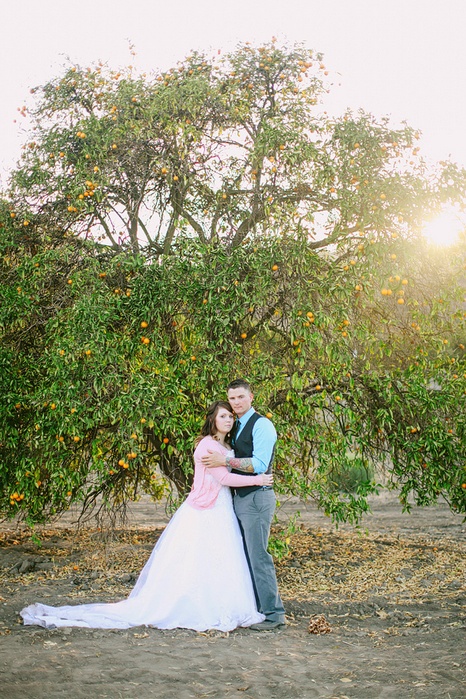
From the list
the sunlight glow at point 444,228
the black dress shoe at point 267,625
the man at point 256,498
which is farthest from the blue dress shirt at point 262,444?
the sunlight glow at point 444,228

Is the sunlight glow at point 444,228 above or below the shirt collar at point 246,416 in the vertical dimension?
above

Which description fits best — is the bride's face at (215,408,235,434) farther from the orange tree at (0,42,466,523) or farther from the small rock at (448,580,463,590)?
the small rock at (448,580,463,590)

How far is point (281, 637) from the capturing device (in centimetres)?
502

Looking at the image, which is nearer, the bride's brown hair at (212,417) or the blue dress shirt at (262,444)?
the blue dress shirt at (262,444)

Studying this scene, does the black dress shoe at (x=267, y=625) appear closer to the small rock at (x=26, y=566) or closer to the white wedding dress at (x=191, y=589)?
the white wedding dress at (x=191, y=589)

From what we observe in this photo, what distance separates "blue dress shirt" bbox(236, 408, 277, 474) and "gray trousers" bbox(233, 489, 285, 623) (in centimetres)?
23

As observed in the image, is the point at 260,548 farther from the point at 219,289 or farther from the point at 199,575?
the point at 219,289

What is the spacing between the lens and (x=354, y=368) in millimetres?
6703

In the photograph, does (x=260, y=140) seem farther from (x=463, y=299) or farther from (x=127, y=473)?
(x=127, y=473)

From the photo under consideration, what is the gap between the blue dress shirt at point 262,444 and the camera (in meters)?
5.25

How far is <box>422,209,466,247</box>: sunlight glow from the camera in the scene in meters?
6.43

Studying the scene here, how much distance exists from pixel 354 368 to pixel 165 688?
→ 3.62m

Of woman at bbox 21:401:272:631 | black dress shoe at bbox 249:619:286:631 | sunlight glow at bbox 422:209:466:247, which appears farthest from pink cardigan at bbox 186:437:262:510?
sunlight glow at bbox 422:209:466:247

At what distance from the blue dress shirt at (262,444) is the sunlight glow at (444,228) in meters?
2.46
